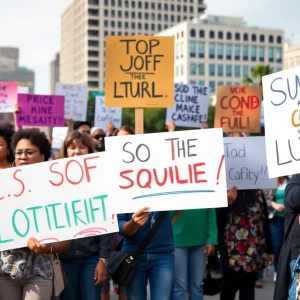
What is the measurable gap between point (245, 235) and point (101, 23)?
5351 inches

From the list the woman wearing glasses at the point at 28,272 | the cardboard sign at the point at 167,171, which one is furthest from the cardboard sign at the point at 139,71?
the woman wearing glasses at the point at 28,272

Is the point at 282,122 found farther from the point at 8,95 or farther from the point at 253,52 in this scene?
the point at 253,52

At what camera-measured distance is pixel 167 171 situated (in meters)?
4.04

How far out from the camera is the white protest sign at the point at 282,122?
3.83m

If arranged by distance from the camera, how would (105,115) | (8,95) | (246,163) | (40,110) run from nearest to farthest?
(246,163) → (40,110) → (8,95) → (105,115)

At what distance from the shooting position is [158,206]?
4.00 m

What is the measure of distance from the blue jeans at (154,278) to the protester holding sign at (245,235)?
51.4 inches

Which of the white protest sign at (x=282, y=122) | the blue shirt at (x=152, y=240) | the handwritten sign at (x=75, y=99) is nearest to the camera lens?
the white protest sign at (x=282, y=122)

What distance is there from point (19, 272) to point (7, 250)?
21 cm

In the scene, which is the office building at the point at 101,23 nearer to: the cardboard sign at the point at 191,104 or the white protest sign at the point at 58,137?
the white protest sign at the point at 58,137

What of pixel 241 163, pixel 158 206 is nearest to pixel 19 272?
pixel 158 206

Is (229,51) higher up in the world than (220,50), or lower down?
lower down

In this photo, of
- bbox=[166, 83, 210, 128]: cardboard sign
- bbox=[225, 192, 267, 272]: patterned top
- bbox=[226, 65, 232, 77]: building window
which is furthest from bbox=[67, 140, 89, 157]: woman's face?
bbox=[226, 65, 232, 77]: building window

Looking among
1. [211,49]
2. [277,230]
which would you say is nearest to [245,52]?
[211,49]
